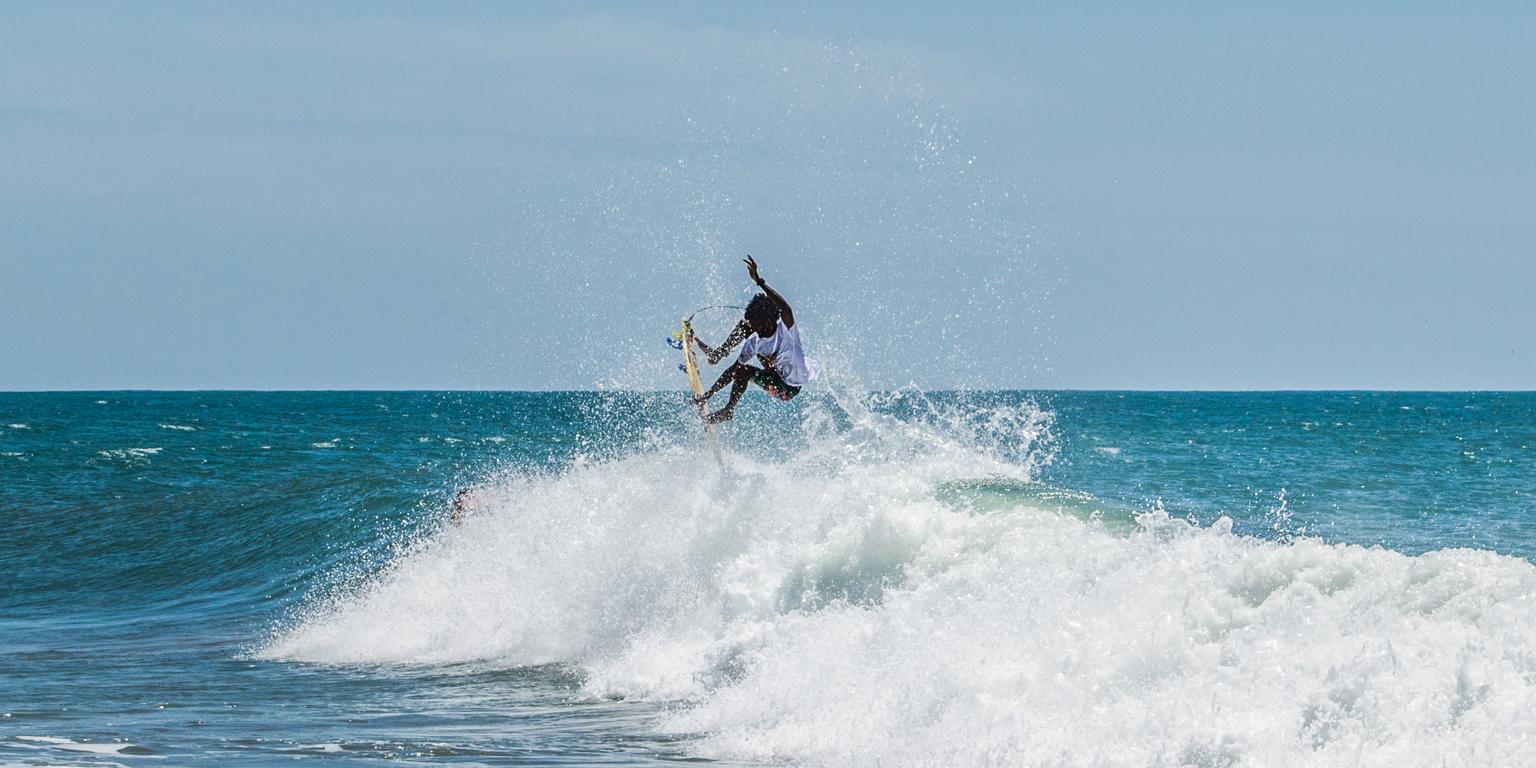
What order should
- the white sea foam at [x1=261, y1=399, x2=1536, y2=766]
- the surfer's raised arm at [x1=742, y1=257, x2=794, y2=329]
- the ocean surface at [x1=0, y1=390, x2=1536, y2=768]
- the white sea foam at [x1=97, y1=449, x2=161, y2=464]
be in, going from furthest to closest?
1. the white sea foam at [x1=97, y1=449, x2=161, y2=464]
2. the surfer's raised arm at [x1=742, y1=257, x2=794, y2=329]
3. the ocean surface at [x1=0, y1=390, x2=1536, y2=768]
4. the white sea foam at [x1=261, y1=399, x2=1536, y2=766]

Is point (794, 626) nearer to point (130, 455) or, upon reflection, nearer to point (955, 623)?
point (955, 623)

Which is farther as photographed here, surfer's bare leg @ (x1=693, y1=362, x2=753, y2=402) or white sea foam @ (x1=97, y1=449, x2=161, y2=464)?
white sea foam @ (x1=97, y1=449, x2=161, y2=464)

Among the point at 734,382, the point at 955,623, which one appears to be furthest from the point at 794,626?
the point at 734,382

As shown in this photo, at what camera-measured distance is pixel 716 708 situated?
10.9 meters

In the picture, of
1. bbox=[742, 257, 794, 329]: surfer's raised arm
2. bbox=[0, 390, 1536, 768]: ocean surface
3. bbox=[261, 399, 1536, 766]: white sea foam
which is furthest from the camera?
bbox=[742, 257, 794, 329]: surfer's raised arm

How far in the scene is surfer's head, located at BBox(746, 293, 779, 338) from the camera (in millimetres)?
14539

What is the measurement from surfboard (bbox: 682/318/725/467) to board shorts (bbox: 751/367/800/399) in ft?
2.45

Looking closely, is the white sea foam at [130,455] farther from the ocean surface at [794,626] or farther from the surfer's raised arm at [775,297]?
the surfer's raised arm at [775,297]

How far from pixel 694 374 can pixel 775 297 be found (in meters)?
2.02

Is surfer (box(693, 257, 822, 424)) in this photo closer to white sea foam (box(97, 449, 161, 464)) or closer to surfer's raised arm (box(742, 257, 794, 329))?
surfer's raised arm (box(742, 257, 794, 329))

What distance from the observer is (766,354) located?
48.5 ft

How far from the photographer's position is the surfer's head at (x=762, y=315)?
47.7 feet

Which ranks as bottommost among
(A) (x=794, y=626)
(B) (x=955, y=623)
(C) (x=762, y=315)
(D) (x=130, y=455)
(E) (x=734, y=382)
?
(D) (x=130, y=455)

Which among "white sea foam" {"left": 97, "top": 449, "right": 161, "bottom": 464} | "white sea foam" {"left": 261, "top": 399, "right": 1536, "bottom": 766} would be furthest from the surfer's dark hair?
"white sea foam" {"left": 97, "top": 449, "right": 161, "bottom": 464}
